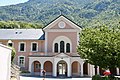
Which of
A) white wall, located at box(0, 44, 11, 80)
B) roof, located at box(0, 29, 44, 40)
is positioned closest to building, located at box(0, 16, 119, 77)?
roof, located at box(0, 29, 44, 40)

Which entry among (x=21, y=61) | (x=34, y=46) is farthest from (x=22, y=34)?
(x=21, y=61)

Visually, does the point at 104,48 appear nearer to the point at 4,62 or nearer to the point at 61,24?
the point at 4,62

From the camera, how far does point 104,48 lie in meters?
25.6

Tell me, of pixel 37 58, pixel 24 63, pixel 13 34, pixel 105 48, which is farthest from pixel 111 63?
pixel 13 34

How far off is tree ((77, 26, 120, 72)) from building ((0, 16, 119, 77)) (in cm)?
1802

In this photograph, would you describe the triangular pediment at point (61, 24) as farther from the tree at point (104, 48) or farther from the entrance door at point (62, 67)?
the tree at point (104, 48)

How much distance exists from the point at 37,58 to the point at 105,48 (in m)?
23.1

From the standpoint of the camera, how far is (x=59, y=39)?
162 ft

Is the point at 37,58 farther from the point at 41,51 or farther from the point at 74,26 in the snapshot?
the point at 74,26

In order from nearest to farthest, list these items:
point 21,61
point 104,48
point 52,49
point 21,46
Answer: point 104,48 → point 52,49 → point 21,61 → point 21,46

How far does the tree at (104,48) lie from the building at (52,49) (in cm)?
1802

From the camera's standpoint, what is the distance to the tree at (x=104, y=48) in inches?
986

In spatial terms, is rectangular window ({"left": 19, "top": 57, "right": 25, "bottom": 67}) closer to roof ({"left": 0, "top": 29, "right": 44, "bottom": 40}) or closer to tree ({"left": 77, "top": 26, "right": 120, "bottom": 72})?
roof ({"left": 0, "top": 29, "right": 44, "bottom": 40})

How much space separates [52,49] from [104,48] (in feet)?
79.7
